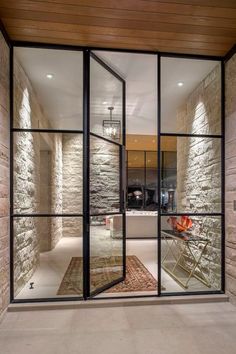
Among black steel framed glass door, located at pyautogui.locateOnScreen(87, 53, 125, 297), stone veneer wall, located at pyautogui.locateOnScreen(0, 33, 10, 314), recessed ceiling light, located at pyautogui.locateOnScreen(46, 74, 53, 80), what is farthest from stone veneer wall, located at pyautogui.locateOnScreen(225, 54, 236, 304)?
stone veneer wall, located at pyautogui.locateOnScreen(0, 33, 10, 314)

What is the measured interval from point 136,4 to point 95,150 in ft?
5.79

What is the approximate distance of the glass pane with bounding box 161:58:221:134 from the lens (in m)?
3.67

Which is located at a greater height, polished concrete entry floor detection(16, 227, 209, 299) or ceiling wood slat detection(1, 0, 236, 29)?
ceiling wood slat detection(1, 0, 236, 29)

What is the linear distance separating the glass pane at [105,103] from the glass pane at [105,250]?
4.08ft

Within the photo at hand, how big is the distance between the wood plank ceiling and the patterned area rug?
2.80 m

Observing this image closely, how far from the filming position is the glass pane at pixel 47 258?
3406 mm

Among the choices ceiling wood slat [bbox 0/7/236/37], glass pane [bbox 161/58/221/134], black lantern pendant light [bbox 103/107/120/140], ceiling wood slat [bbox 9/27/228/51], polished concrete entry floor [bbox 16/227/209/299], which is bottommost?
polished concrete entry floor [bbox 16/227/209/299]

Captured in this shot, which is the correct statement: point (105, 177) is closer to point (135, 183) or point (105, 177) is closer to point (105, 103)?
point (105, 103)

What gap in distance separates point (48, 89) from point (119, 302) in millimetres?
3063

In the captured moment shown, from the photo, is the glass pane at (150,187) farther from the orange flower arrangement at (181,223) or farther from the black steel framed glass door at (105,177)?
the black steel framed glass door at (105,177)

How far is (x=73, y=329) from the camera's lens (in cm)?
267

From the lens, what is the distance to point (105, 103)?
3.98 metres

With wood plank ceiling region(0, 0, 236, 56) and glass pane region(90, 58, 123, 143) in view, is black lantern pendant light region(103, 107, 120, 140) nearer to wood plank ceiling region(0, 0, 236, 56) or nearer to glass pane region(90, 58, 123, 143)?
glass pane region(90, 58, 123, 143)

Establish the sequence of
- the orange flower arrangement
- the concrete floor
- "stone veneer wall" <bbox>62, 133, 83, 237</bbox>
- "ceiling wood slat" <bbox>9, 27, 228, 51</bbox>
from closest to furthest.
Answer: the concrete floor
"ceiling wood slat" <bbox>9, 27, 228, 51</bbox>
"stone veneer wall" <bbox>62, 133, 83, 237</bbox>
the orange flower arrangement
